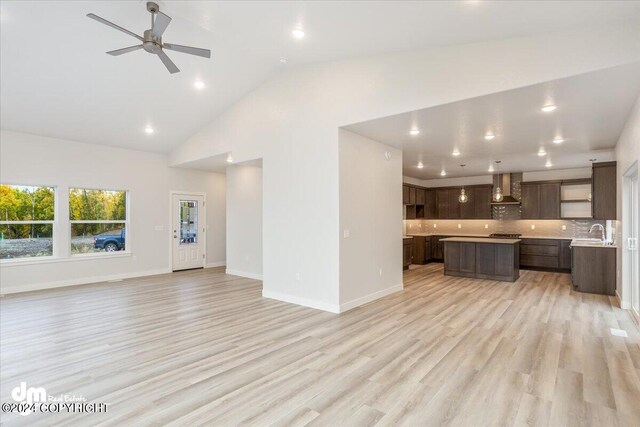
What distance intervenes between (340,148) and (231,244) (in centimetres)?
455

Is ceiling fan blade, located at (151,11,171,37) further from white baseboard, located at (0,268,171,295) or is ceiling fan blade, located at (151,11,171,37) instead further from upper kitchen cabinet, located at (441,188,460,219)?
upper kitchen cabinet, located at (441,188,460,219)

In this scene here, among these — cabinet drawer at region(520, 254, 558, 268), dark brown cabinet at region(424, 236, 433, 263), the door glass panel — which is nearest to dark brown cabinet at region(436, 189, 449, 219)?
dark brown cabinet at region(424, 236, 433, 263)

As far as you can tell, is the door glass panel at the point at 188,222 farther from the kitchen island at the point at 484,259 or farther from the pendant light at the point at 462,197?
the pendant light at the point at 462,197

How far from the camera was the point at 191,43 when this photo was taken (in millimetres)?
4828

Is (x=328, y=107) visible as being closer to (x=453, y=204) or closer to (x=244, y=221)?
(x=244, y=221)

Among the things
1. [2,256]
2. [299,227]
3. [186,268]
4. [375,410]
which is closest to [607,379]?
[375,410]

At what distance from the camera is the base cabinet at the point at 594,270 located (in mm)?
6035

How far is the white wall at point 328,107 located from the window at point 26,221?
3.66 m

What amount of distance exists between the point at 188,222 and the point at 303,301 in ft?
17.4

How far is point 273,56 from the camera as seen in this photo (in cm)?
483

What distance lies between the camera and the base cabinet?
6035 millimetres

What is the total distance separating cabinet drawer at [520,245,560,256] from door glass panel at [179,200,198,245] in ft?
29.7

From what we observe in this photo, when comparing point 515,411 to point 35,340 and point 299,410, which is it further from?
point 35,340

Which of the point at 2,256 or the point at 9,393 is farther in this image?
the point at 2,256
